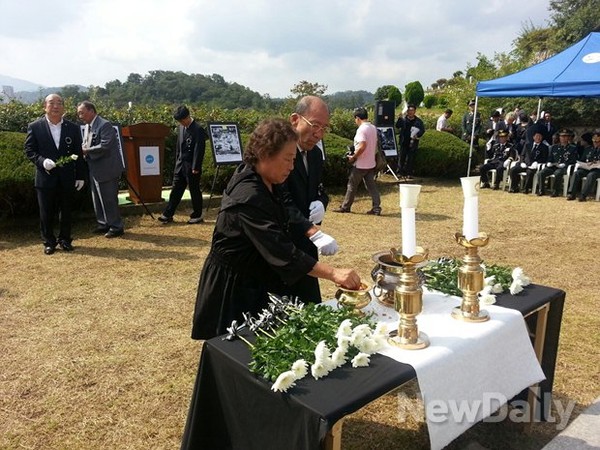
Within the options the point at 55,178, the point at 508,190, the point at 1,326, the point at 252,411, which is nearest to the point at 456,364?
the point at 252,411

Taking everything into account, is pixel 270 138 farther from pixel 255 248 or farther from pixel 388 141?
pixel 388 141

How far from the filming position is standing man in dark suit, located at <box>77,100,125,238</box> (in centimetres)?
664

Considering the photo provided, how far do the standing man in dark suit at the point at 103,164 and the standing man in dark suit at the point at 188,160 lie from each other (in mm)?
1025

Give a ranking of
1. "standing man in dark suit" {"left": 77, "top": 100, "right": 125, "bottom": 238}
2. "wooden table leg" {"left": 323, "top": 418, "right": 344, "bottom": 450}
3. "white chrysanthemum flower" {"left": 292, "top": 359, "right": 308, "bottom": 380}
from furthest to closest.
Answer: "standing man in dark suit" {"left": 77, "top": 100, "right": 125, "bottom": 238}, "white chrysanthemum flower" {"left": 292, "top": 359, "right": 308, "bottom": 380}, "wooden table leg" {"left": 323, "top": 418, "right": 344, "bottom": 450}

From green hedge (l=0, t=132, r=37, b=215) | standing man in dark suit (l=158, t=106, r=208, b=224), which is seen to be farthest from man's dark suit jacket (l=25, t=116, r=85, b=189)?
standing man in dark suit (l=158, t=106, r=208, b=224)

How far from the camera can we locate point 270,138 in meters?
2.10

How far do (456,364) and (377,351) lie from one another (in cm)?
30

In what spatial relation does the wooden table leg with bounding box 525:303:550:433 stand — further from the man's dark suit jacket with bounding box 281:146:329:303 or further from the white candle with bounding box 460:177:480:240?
the man's dark suit jacket with bounding box 281:146:329:303

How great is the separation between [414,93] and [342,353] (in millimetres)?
47926

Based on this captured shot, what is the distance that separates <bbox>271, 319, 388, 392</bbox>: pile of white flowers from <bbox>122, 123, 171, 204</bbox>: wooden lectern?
738cm

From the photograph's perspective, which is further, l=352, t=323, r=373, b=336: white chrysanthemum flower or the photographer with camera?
the photographer with camera

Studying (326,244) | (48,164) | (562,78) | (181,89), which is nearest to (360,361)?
(326,244)

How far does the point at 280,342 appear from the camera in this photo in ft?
5.75

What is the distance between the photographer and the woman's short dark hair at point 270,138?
210 cm
